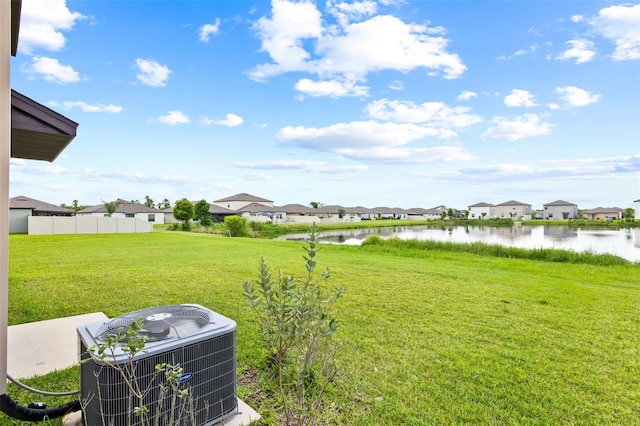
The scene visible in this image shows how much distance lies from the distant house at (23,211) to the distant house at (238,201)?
2739cm

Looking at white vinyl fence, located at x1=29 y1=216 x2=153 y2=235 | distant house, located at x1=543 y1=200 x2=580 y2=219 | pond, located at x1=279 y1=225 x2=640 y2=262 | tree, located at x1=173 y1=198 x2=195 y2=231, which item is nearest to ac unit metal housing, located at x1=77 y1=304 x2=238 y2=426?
pond, located at x1=279 y1=225 x2=640 y2=262

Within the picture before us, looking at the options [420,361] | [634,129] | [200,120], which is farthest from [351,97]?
[420,361]

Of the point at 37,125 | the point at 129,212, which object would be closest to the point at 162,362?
the point at 37,125

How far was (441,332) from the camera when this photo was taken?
3441mm

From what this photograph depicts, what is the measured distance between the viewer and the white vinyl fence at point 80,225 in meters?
19.2

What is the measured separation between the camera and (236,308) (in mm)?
4188

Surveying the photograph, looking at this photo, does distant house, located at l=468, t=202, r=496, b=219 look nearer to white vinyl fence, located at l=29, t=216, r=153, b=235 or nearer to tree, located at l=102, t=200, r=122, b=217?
tree, located at l=102, t=200, r=122, b=217

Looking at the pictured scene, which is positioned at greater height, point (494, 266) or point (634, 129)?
point (634, 129)

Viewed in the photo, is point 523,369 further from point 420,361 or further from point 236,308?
point 236,308

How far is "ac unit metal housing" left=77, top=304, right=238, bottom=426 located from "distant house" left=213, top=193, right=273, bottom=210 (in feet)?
183

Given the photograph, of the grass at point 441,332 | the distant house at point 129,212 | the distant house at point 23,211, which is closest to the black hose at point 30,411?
the grass at point 441,332

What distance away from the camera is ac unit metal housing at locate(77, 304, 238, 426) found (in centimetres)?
143

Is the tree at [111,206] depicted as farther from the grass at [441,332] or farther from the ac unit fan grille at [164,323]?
the ac unit fan grille at [164,323]

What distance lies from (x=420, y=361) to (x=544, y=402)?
2.79ft
